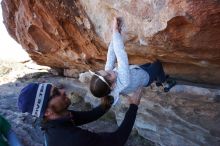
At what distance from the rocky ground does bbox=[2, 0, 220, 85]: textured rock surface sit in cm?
94

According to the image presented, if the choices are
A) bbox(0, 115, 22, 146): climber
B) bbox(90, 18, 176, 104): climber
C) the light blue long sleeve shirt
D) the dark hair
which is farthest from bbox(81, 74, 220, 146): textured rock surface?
bbox(0, 115, 22, 146): climber

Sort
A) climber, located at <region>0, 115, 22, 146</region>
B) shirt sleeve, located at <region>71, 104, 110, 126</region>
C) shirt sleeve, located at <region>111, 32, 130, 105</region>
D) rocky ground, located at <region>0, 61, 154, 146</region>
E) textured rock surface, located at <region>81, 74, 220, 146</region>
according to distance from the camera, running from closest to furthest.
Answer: shirt sleeve, located at <region>71, 104, 110, 126</region>, shirt sleeve, located at <region>111, 32, 130, 105</region>, climber, located at <region>0, 115, 22, 146</region>, textured rock surface, located at <region>81, 74, 220, 146</region>, rocky ground, located at <region>0, 61, 154, 146</region>

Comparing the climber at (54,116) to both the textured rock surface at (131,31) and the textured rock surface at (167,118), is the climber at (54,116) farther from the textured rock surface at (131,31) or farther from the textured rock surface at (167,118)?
the textured rock surface at (131,31)

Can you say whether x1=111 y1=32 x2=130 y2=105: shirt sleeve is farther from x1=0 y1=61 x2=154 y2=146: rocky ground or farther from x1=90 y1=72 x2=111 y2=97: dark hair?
x1=0 y1=61 x2=154 y2=146: rocky ground

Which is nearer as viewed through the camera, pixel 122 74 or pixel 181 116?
pixel 122 74

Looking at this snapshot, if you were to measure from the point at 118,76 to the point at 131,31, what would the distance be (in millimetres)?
1022

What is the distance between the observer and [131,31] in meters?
5.29

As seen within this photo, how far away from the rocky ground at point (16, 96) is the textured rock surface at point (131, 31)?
940 millimetres

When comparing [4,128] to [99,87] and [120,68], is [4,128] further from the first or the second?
[120,68]

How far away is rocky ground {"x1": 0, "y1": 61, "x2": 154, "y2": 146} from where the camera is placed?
744cm

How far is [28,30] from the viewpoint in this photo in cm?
846

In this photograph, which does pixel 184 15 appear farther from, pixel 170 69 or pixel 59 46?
A: pixel 59 46

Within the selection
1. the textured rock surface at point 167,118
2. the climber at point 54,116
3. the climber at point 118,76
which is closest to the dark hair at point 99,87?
the climber at point 118,76

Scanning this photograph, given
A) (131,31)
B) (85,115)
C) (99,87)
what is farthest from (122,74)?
(131,31)
